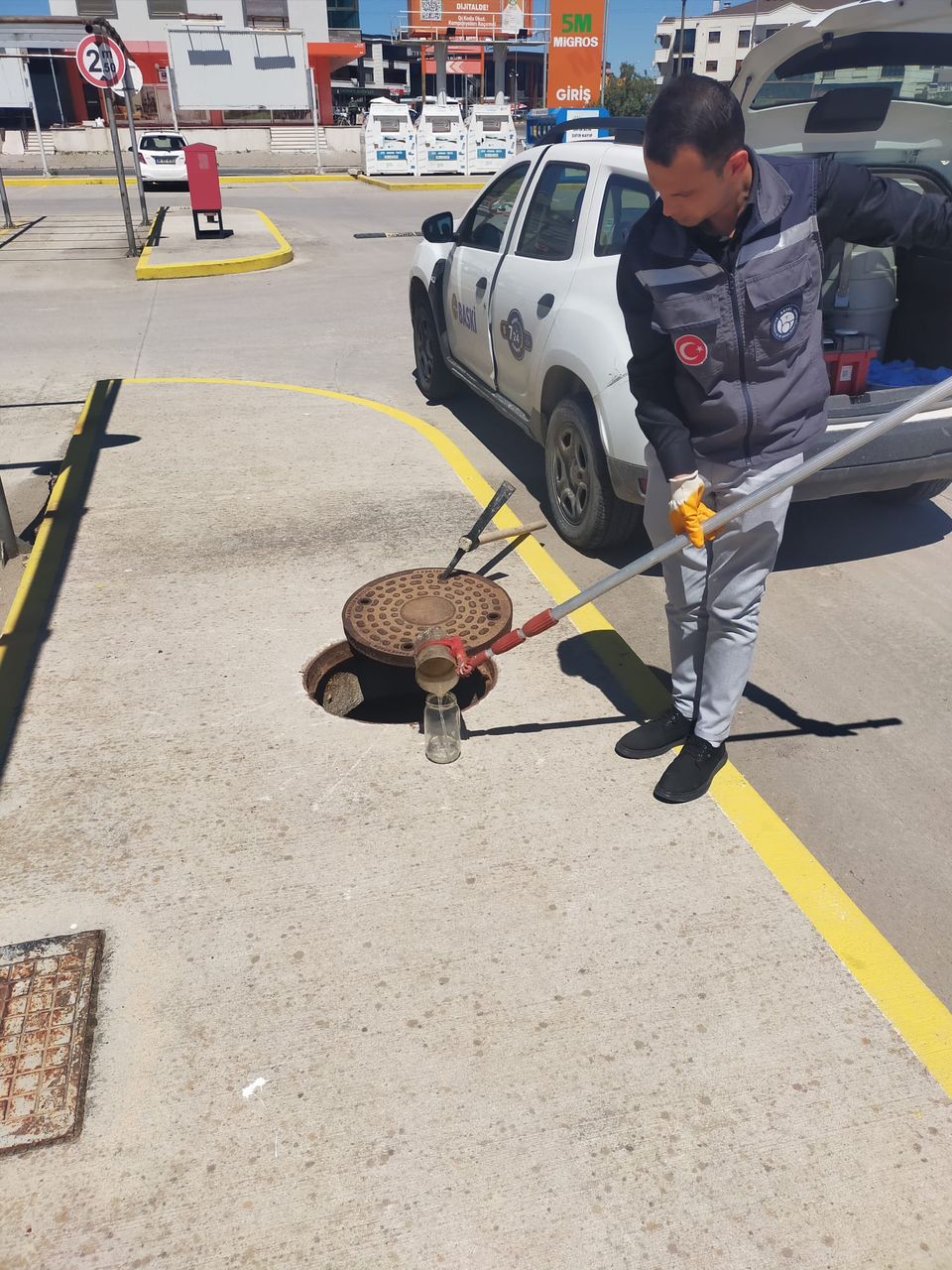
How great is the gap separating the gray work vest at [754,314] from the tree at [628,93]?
214 ft

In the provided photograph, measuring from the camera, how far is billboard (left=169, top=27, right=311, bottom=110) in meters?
42.3

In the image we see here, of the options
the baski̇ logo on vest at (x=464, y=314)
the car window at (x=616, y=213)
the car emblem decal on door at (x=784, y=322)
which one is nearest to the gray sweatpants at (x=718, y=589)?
the car emblem decal on door at (x=784, y=322)

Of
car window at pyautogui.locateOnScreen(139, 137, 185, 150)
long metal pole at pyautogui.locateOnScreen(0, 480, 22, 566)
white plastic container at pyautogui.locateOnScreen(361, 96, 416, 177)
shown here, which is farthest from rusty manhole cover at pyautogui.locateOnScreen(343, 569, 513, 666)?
white plastic container at pyautogui.locateOnScreen(361, 96, 416, 177)

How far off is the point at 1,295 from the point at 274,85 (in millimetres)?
39583

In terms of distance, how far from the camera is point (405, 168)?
100ft

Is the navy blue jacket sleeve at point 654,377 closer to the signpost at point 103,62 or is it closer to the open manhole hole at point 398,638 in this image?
the open manhole hole at point 398,638

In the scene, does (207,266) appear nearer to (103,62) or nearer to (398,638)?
(103,62)

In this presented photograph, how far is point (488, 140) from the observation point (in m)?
30.6

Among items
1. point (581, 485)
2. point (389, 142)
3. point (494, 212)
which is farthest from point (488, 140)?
point (581, 485)

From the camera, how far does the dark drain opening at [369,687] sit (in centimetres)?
387

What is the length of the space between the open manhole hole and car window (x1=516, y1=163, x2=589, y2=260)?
190 cm

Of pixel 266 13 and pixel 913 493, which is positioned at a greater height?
pixel 266 13

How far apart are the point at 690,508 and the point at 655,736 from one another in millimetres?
940

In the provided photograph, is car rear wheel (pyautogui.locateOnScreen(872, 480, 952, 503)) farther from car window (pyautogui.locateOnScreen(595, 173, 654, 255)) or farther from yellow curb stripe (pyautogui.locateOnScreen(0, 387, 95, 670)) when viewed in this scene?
yellow curb stripe (pyautogui.locateOnScreen(0, 387, 95, 670))
